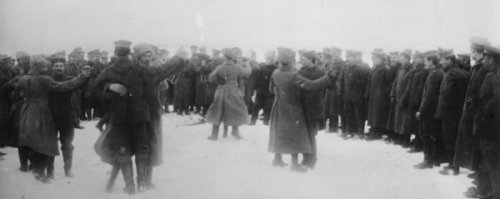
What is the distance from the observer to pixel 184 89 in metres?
15.6

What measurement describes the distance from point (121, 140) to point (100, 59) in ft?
26.3

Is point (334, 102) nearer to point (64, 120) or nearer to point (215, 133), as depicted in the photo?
point (215, 133)

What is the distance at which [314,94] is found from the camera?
7.98m

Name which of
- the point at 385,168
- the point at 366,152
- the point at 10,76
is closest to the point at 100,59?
the point at 10,76

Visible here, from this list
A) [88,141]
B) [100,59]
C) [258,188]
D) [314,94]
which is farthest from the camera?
[100,59]

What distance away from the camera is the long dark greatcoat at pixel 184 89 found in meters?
15.5

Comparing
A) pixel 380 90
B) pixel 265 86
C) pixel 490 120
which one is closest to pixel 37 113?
pixel 490 120

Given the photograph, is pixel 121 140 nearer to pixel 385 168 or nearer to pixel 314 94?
pixel 314 94

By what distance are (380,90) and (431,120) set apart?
272 centimetres

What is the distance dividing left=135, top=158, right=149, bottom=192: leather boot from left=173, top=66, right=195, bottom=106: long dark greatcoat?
8895mm

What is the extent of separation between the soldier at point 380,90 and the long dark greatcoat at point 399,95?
349 millimetres

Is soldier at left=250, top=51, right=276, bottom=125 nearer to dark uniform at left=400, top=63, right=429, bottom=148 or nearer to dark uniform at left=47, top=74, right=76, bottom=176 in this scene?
dark uniform at left=400, top=63, right=429, bottom=148

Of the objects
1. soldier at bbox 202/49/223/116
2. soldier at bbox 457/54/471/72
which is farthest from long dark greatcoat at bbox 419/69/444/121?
soldier at bbox 202/49/223/116

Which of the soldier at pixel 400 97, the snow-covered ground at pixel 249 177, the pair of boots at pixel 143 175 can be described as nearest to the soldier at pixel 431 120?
the snow-covered ground at pixel 249 177
